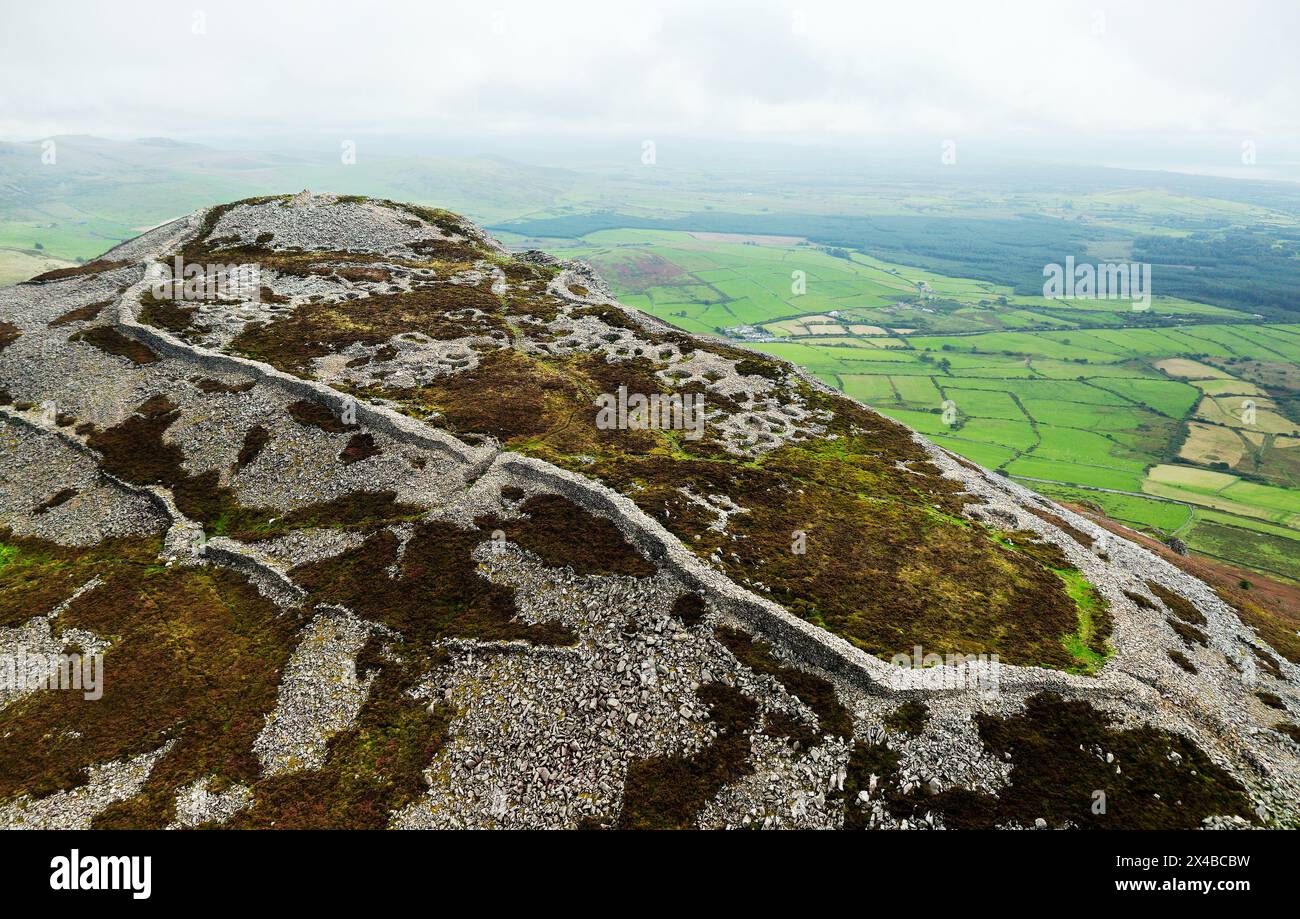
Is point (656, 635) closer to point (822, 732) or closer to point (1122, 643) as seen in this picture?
→ point (822, 732)

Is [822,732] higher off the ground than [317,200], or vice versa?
[317,200]

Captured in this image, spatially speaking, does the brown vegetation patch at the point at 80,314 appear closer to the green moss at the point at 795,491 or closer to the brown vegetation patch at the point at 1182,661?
the green moss at the point at 795,491

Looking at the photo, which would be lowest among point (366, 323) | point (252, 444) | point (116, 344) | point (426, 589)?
point (426, 589)

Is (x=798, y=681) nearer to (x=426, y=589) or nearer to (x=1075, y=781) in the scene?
(x=1075, y=781)

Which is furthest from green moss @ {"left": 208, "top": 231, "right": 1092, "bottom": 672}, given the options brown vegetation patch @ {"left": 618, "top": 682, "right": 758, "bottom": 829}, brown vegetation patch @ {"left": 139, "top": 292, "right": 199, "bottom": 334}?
brown vegetation patch @ {"left": 618, "top": 682, "right": 758, "bottom": 829}

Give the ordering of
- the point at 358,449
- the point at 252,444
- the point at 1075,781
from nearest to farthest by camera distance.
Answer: the point at 1075,781
the point at 358,449
the point at 252,444

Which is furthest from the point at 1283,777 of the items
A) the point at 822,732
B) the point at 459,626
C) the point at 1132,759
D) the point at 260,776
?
the point at 260,776

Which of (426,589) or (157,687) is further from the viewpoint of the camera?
(426,589)

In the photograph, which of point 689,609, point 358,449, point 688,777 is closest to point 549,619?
point 689,609
